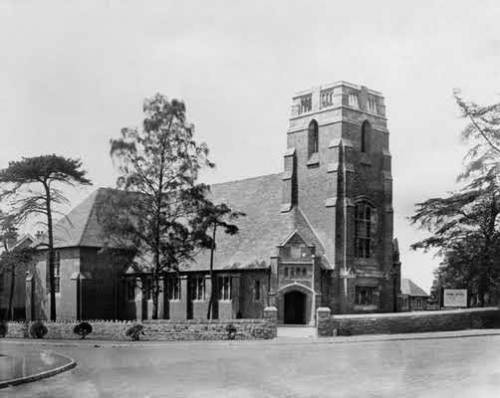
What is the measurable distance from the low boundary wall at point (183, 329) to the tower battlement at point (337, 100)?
1679 cm

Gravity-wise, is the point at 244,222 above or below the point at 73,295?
above

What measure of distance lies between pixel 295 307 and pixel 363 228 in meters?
7.08

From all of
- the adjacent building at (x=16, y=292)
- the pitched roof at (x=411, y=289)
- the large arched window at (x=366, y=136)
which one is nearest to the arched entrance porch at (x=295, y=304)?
the large arched window at (x=366, y=136)

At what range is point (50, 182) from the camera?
45875mm

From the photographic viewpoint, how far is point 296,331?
3903 cm

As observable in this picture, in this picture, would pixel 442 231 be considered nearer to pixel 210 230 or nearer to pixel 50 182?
pixel 210 230

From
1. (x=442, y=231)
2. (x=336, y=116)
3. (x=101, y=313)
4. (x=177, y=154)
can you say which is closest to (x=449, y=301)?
(x=442, y=231)

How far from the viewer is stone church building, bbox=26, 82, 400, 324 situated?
44.1m

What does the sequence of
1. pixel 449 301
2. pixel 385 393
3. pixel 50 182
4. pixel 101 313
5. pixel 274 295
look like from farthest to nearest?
pixel 101 313
pixel 50 182
pixel 274 295
pixel 449 301
pixel 385 393

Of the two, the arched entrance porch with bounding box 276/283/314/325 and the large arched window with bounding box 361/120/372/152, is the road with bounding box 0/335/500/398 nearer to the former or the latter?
the arched entrance porch with bounding box 276/283/314/325

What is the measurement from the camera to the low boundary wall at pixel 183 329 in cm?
3466

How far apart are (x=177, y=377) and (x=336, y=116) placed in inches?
1155

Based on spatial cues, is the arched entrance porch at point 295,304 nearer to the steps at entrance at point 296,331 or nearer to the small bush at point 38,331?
the steps at entrance at point 296,331

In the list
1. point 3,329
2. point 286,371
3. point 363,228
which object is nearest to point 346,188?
point 363,228
